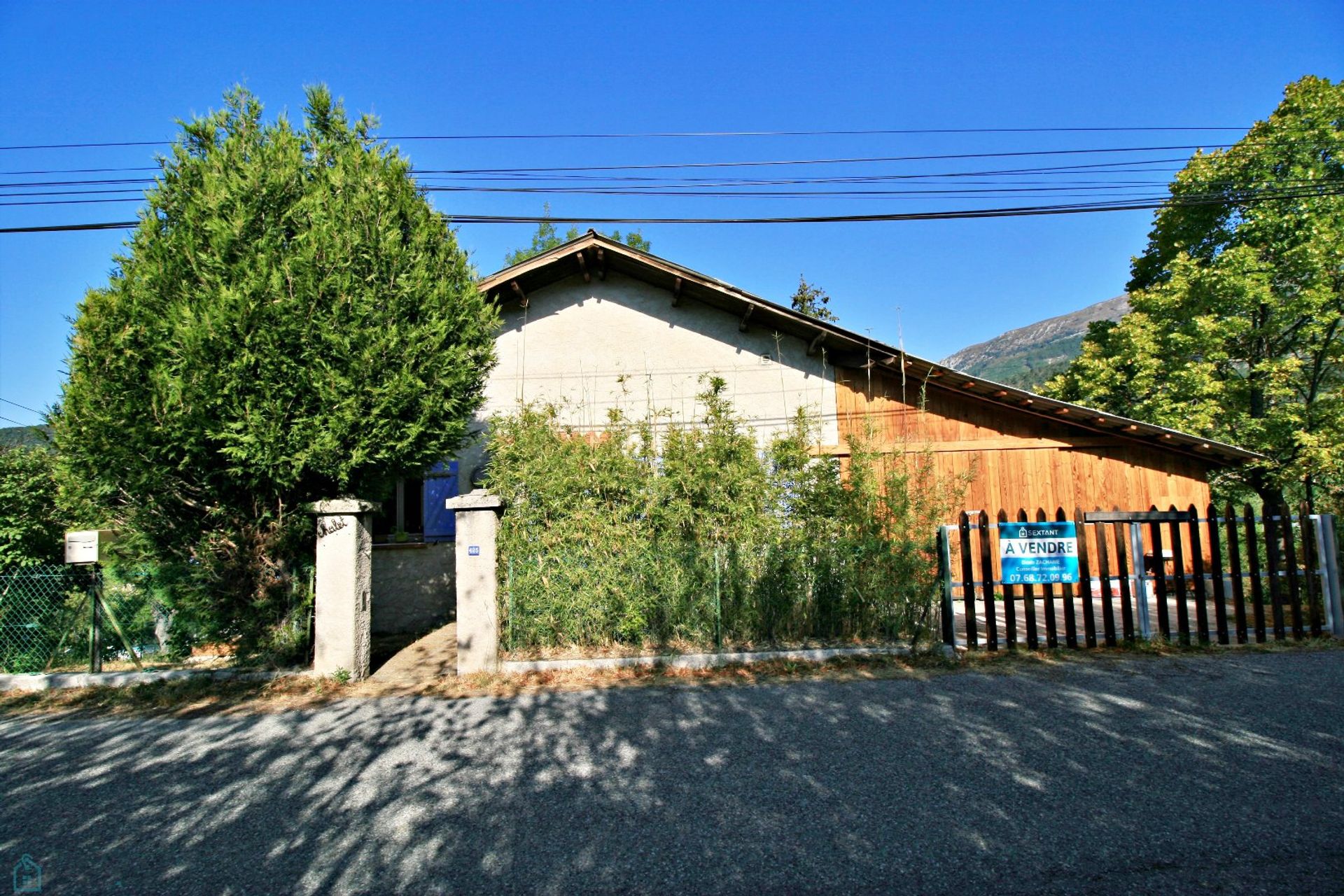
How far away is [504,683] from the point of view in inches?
286

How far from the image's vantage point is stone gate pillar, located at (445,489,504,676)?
752 centimetres

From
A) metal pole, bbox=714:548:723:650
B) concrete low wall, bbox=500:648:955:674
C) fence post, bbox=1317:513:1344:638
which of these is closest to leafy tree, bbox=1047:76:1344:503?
fence post, bbox=1317:513:1344:638

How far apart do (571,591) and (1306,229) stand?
65.2 feet

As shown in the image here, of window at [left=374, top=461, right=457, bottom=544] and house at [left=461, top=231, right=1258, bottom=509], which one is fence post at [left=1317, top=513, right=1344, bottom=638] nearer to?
house at [left=461, top=231, right=1258, bottom=509]

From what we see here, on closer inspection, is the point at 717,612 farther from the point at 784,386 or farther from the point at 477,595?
the point at 784,386

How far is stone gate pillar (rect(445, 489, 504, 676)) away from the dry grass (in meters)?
0.23

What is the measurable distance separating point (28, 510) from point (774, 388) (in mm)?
10905

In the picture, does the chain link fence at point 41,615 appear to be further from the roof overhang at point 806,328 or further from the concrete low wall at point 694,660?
the roof overhang at point 806,328

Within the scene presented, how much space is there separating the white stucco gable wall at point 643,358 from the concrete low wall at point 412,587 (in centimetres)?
276

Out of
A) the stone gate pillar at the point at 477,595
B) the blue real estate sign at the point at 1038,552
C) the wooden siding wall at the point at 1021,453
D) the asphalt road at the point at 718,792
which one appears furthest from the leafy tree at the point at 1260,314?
the stone gate pillar at the point at 477,595

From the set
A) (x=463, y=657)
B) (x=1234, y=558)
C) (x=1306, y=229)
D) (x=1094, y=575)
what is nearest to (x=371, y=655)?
(x=463, y=657)

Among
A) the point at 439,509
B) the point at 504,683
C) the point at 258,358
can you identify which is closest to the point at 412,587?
the point at 439,509

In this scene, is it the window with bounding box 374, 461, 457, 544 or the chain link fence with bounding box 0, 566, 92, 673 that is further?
the window with bounding box 374, 461, 457, 544

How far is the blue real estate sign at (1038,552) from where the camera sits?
7934mm
